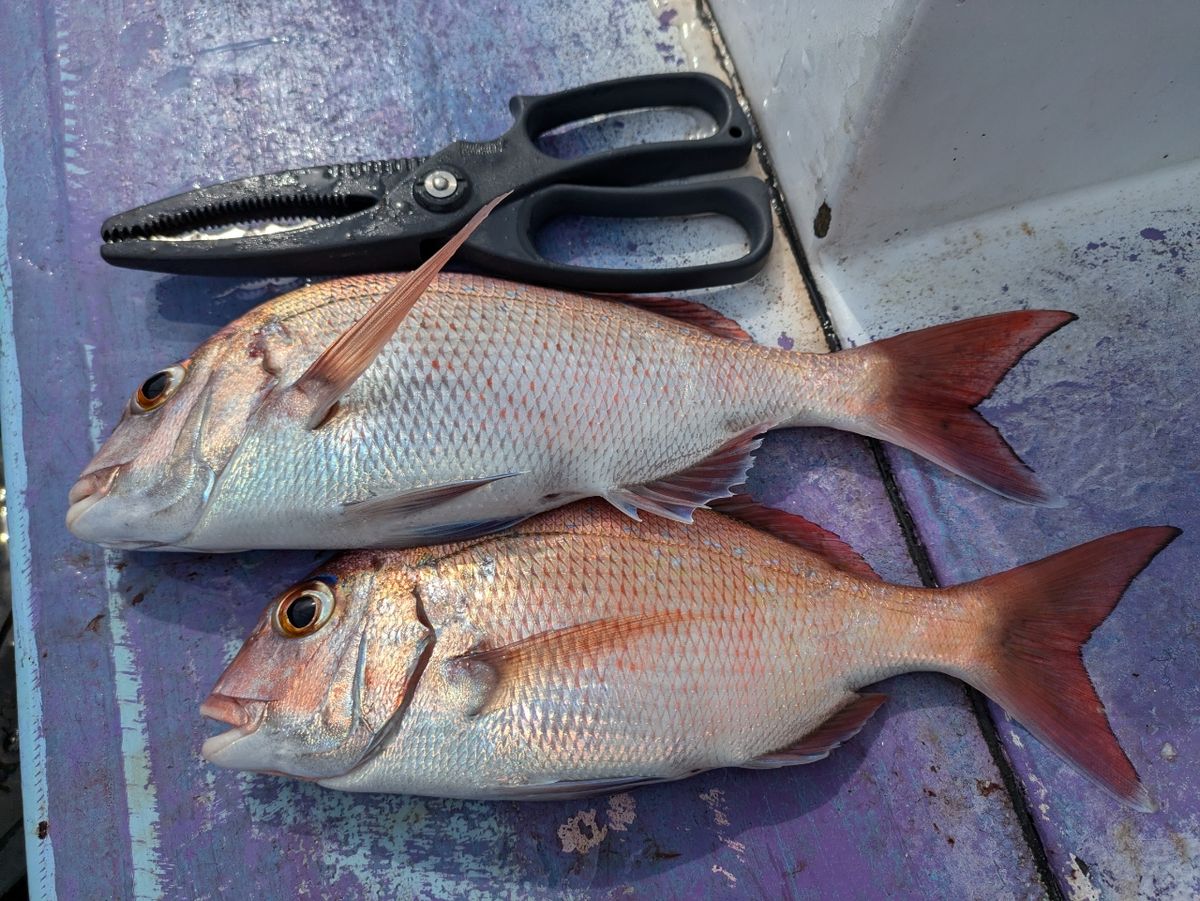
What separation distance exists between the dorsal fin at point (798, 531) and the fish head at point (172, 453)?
66 centimetres

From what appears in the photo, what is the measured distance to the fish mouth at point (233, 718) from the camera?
1.03 m

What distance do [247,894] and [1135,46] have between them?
166cm

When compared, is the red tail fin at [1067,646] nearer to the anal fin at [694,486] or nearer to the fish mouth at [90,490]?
the anal fin at [694,486]

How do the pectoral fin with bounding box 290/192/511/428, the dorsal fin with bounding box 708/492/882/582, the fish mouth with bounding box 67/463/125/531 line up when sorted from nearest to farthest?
the pectoral fin with bounding box 290/192/511/428 < the fish mouth with bounding box 67/463/125/531 < the dorsal fin with bounding box 708/492/882/582

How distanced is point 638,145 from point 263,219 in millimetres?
579

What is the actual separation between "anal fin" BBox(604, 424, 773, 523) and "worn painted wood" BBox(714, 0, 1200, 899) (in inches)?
11.2

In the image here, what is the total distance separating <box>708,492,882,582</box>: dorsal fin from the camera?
1210 millimetres

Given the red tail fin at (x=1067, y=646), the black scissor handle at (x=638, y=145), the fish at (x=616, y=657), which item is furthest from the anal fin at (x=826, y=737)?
the black scissor handle at (x=638, y=145)

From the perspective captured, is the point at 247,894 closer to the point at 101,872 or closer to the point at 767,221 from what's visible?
the point at 101,872

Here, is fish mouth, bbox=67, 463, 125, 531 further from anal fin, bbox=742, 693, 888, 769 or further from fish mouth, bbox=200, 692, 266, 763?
anal fin, bbox=742, 693, 888, 769

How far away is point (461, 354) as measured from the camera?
3.62ft

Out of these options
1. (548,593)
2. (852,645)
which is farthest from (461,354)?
(852,645)

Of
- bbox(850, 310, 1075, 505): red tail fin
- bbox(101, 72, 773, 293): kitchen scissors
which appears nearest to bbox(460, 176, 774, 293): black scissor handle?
bbox(101, 72, 773, 293): kitchen scissors

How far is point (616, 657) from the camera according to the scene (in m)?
1.06
